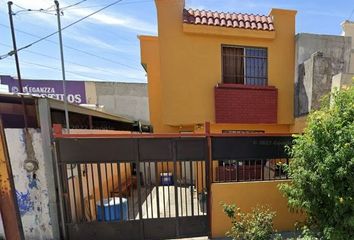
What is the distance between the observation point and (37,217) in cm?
457

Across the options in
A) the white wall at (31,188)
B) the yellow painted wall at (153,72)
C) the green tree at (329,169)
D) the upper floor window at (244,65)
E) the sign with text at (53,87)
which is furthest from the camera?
the sign with text at (53,87)

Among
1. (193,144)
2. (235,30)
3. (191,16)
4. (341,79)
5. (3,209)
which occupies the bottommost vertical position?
(193,144)

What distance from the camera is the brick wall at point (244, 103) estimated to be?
7.56 m

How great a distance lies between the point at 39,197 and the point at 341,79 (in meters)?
7.44

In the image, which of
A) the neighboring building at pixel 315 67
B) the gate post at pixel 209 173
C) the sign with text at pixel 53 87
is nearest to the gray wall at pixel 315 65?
the neighboring building at pixel 315 67

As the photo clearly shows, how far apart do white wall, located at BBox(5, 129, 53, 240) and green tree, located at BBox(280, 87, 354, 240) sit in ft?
15.2

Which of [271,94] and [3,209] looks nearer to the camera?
[3,209]

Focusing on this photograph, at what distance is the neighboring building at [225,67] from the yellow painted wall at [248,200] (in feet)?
9.60

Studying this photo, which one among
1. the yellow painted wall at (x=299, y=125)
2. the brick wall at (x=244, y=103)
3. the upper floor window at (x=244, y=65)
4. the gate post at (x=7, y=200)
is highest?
the upper floor window at (x=244, y=65)

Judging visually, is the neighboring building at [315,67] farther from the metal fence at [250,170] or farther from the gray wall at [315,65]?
the metal fence at [250,170]

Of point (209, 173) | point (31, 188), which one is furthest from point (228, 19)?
point (31, 188)

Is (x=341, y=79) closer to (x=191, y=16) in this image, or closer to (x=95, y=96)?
(x=191, y=16)

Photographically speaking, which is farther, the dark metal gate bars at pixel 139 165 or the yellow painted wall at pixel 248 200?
the yellow painted wall at pixel 248 200

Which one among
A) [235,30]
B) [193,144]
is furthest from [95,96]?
[193,144]
